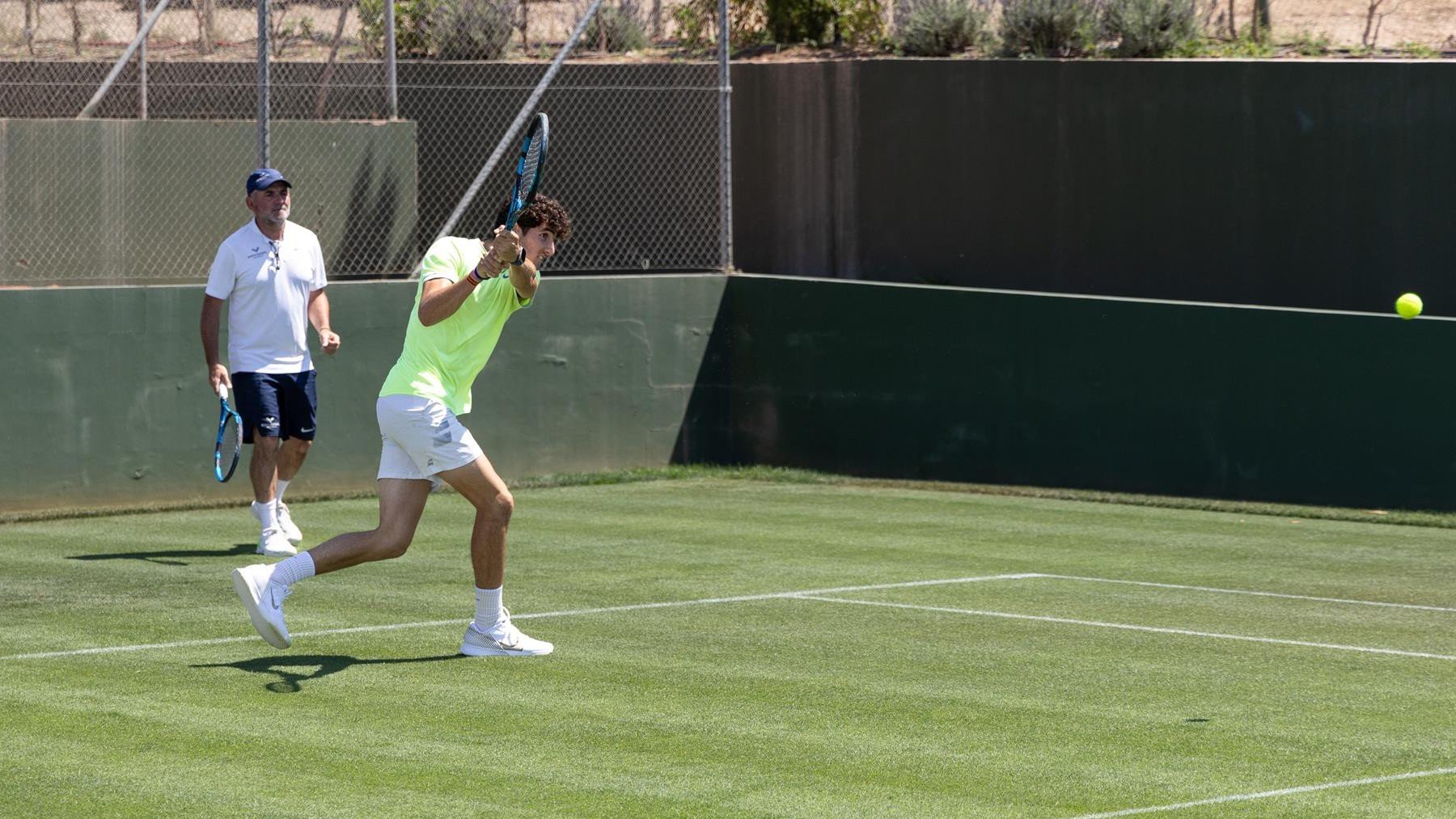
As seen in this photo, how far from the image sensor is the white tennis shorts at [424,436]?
26.5 feet

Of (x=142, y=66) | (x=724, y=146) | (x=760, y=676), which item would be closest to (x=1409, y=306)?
(x=724, y=146)

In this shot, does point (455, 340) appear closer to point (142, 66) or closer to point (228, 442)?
point (228, 442)

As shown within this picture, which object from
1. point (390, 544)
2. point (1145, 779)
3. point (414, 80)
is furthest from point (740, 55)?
point (1145, 779)

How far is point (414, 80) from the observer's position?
18484 millimetres

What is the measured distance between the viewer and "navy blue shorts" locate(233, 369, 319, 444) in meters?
11.4

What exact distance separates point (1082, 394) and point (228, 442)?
5999 millimetres

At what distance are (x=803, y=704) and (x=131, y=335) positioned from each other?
299 inches

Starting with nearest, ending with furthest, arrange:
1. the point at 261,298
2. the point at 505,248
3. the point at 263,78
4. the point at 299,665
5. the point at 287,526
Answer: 1. the point at 505,248
2. the point at 299,665
3. the point at 261,298
4. the point at 287,526
5. the point at 263,78

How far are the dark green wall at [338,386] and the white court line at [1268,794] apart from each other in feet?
30.4

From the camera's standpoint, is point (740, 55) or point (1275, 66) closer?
point (1275, 66)

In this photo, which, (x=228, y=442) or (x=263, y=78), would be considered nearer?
(x=228, y=442)

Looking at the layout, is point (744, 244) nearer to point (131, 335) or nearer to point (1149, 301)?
point (1149, 301)

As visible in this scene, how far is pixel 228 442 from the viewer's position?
1157 cm

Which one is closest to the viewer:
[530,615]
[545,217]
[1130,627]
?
[545,217]
